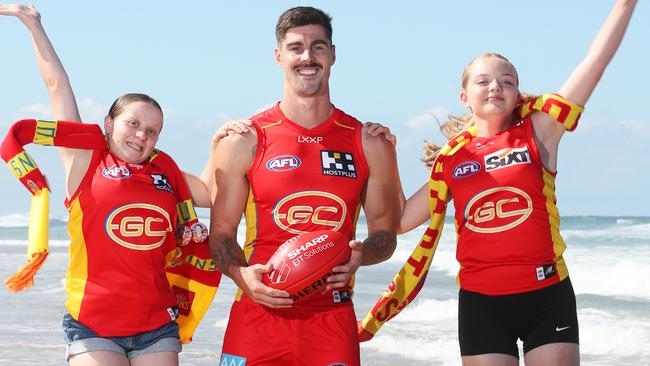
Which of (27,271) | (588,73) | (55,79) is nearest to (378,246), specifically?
(588,73)

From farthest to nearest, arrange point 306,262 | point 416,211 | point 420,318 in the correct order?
point 420,318
point 416,211
point 306,262

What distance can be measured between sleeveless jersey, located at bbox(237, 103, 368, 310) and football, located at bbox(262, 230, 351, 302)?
0.20 meters

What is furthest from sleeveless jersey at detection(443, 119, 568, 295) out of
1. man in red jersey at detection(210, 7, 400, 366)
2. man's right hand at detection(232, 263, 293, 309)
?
man's right hand at detection(232, 263, 293, 309)

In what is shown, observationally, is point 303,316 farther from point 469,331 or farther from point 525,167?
point 525,167

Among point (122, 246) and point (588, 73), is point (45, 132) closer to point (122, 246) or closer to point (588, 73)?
point (122, 246)

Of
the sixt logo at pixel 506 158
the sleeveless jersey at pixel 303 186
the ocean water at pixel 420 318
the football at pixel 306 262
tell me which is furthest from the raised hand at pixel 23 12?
the ocean water at pixel 420 318

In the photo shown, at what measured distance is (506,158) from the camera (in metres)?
4.92

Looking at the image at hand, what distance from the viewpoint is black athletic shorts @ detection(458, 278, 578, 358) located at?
477 cm

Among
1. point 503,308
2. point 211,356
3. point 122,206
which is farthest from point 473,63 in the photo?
point 211,356

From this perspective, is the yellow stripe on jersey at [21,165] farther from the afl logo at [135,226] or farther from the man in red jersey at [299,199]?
the man in red jersey at [299,199]

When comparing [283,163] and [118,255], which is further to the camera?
[283,163]

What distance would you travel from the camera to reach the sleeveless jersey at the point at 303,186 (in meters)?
4.81

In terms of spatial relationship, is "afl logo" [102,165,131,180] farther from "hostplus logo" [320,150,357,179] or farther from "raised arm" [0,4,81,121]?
"hostplus logo" [320,150,357,179]

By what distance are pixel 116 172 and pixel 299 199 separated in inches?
38.0
